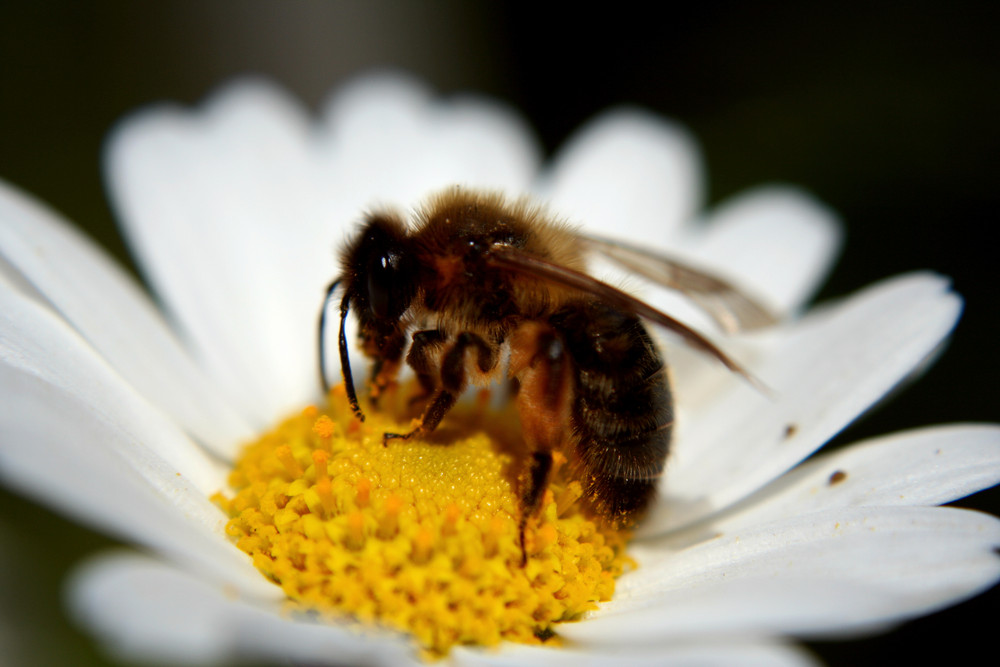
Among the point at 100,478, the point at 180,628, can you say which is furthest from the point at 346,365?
the point at 180,628

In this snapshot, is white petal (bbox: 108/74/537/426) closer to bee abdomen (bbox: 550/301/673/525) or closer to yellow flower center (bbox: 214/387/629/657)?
yellow flower center (bbox: 214/387/629/657)

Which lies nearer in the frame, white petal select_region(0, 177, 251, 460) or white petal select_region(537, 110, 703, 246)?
white petal select_region(0, 177, 251, 460)

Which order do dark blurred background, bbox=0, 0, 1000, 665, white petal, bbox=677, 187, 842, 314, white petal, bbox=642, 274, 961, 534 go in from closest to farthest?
white petal, bbox=642, 274, 961, 534, dark blurred background, bbox=0, 0, 1000, 665, white petal, bbox=677, 187, 842, 314

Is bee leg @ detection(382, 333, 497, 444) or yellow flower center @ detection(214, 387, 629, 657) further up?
bee leg @ detection(382, 333, 497, 444)

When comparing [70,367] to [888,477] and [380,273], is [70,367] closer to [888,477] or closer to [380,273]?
[380,273]

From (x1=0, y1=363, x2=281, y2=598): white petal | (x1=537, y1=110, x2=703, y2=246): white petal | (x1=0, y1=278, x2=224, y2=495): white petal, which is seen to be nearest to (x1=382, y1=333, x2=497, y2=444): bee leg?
(x1=0, y1=363, x2=281, y2=598): white petal

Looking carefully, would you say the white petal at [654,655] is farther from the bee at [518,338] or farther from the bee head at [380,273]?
the bee head at [380,273]
